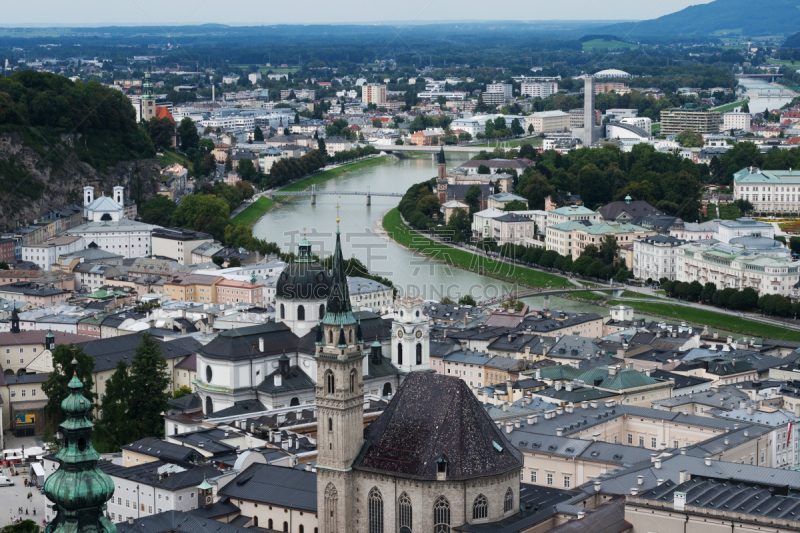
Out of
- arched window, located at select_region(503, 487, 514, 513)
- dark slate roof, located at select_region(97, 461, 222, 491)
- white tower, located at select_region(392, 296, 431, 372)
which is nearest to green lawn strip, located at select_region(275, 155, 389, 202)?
white tower, located at select_region(392, 296, 431, 372)

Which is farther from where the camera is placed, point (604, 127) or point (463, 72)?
point (463, 72)

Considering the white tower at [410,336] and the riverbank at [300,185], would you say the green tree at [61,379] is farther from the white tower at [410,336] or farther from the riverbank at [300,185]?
the riverbank at [300,185]

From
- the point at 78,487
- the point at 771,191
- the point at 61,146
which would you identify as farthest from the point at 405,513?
the point at 771,191

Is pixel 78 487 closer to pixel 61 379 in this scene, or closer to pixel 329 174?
pixel 61 379

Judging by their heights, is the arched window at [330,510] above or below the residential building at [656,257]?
above

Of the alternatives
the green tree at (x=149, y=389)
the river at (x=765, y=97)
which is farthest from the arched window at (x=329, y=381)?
the river at (x=765, y=97)

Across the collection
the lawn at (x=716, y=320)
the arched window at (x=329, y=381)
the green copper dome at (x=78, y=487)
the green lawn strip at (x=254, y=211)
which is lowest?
the lawn at (x=716, y=320)

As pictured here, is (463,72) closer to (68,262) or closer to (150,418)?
(68,262)

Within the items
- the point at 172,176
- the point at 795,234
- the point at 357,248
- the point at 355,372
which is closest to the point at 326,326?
the point at 355,372
